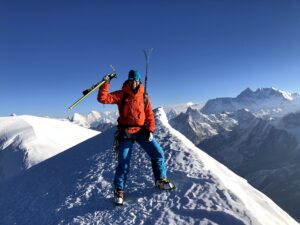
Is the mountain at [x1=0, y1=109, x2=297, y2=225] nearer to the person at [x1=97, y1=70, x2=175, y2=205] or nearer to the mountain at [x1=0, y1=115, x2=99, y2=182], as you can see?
the person at [x1=97, y1=70, x2=175, y2=205]

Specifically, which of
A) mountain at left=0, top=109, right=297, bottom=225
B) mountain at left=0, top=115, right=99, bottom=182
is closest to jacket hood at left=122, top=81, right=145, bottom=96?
mountain at left=0, top=109, right=297, bottom=225

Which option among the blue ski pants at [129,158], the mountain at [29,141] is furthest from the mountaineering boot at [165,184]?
the mountain at [29,141]

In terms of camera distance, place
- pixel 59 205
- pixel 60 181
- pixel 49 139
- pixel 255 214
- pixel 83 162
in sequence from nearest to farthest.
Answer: pixel 255 214
pixel 59 205
pixel 60 181
pixel 83 162
pixel 49 139

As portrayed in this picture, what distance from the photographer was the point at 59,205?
37.2 ft

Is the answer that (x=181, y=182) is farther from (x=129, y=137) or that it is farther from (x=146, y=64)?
(x=146, y=64)

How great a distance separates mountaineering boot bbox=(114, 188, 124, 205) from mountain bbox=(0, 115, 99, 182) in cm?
1857

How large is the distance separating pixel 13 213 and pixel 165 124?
742 centimetres

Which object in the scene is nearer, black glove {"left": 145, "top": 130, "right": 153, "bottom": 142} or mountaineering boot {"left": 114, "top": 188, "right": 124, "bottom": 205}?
mountaineering boot {"left": 114, "top": 188, "right": 124, "bottom": 205}

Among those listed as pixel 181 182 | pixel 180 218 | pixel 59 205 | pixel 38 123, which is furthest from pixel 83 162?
pixel 38 123

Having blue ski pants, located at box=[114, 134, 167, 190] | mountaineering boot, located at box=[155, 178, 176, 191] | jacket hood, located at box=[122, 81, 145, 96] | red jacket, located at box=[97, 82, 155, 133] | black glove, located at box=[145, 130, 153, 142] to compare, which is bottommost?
mountaineering boot, located at box=[155, 178, 176, 191]

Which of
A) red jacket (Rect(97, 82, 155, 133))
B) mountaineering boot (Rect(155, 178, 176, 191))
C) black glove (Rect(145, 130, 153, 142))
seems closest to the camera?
mountaineering boot (Rect(155, 178, 176, 191))

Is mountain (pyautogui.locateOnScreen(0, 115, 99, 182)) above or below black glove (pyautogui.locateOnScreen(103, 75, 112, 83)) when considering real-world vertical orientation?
below

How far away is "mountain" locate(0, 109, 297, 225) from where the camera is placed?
376 inches

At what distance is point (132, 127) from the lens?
432 inches
